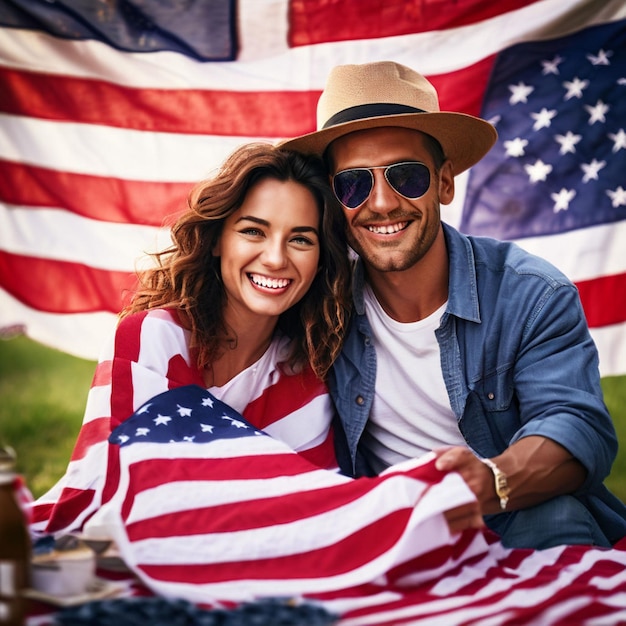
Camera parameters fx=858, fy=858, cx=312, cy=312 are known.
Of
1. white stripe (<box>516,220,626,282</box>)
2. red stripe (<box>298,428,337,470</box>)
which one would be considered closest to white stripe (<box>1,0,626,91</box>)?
white stripe (<box>516,220,626,282</box>)

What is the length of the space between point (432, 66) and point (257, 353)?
6.83ft

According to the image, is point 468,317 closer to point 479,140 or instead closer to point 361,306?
point 361,306

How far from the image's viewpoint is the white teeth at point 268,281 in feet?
11.1

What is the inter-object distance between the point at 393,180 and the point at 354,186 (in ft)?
0.52

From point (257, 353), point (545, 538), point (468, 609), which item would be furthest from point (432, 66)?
point (468, 609)

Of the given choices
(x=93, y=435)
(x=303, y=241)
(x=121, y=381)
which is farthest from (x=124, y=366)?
(x=303, y=241)

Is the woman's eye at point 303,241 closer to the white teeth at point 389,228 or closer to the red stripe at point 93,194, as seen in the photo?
the white teeth at point 389,228

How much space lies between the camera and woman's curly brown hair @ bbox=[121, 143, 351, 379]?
11.2 feet

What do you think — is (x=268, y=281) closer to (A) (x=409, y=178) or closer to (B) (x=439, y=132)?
(A) (x=409, y=178)

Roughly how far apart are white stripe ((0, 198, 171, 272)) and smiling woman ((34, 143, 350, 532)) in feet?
4.55

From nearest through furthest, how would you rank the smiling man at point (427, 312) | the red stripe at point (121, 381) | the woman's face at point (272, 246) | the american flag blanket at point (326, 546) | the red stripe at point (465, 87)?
the american flag blanket at point (326, 546), the red stripe at point (121, 381), the smiling man at point (427, 312), the woman's face at point (272, 246), the red stripe at point (465, 87)

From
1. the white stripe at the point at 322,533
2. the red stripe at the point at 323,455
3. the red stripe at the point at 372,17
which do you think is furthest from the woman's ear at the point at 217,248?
the red stripe at the point at 372,17

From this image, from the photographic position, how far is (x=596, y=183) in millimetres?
4531

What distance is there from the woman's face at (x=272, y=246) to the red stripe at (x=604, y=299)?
189 cm
